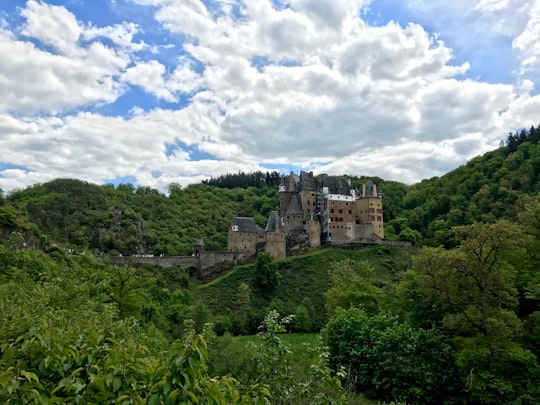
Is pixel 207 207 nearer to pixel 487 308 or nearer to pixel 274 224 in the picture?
pixel 274 224

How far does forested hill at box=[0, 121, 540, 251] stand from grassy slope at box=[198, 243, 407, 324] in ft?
41.4

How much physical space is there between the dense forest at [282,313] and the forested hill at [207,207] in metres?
0.47

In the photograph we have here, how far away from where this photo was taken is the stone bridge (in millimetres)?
67062

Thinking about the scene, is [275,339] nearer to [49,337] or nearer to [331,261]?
[49,337]

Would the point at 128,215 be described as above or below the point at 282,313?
above

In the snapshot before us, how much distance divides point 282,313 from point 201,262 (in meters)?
16.8

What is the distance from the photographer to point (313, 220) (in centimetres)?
7275

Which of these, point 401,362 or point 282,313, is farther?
point 282,313

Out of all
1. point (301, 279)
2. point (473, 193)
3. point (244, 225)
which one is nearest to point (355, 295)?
point (301, 279)

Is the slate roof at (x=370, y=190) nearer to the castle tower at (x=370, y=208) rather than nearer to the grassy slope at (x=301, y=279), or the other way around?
the castle tower at (x=370, y=208)

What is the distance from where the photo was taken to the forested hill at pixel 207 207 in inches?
3123

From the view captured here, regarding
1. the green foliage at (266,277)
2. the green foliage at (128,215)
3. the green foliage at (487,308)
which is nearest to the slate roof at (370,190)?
the green foliage at (266,277)

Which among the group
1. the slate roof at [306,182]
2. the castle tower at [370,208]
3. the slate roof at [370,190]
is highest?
the slate roof at [306,182]

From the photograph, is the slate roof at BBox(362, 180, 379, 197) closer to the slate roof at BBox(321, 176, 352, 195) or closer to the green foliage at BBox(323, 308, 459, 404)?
the slate roof at BBox(321, 176, 352, 195)
